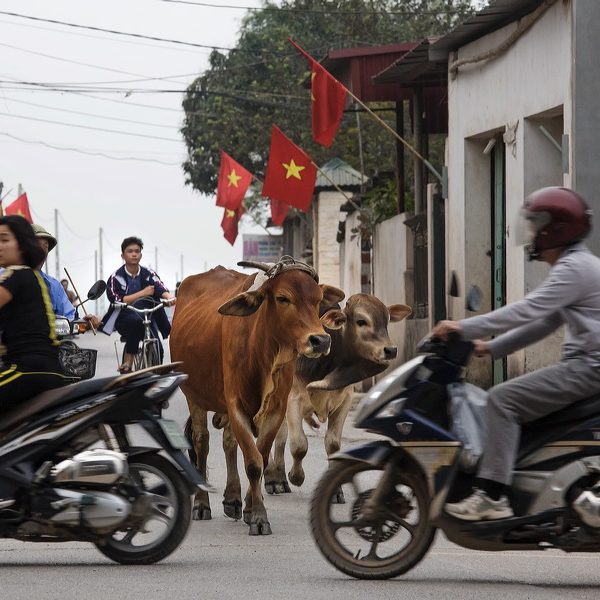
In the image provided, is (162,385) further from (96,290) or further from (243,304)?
(96,290)

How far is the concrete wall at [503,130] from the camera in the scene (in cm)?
1634

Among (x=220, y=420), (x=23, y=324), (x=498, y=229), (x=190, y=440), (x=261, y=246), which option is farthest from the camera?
(x=261, y=246)

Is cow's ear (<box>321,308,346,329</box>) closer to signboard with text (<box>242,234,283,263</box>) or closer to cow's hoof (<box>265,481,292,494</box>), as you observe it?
cow's hoof (<box>265,481,292,494</box>)

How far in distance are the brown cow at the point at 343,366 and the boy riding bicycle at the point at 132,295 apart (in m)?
4.63

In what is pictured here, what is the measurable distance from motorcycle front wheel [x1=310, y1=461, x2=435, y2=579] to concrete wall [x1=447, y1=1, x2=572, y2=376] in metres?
8.68

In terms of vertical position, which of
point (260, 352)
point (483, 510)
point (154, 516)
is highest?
point (260, 352)

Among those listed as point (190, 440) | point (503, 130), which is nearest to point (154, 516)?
point (190, 440)

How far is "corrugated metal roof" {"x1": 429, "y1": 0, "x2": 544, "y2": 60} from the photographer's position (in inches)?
665

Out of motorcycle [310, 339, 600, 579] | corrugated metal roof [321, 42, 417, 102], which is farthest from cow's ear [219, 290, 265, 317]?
corrugated metal roof [321, 42, 417, 102]

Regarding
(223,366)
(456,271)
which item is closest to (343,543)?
(223,366)

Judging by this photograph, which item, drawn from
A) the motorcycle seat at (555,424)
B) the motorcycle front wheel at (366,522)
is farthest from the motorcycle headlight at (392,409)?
the motorcycle seat at (555,424)

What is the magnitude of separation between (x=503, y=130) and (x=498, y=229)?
1478 millimetres

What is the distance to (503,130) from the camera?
61.3 ft

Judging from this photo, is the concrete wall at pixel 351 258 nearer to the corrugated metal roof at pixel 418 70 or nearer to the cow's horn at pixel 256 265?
the corrugated metal roof at pixel 418 70
